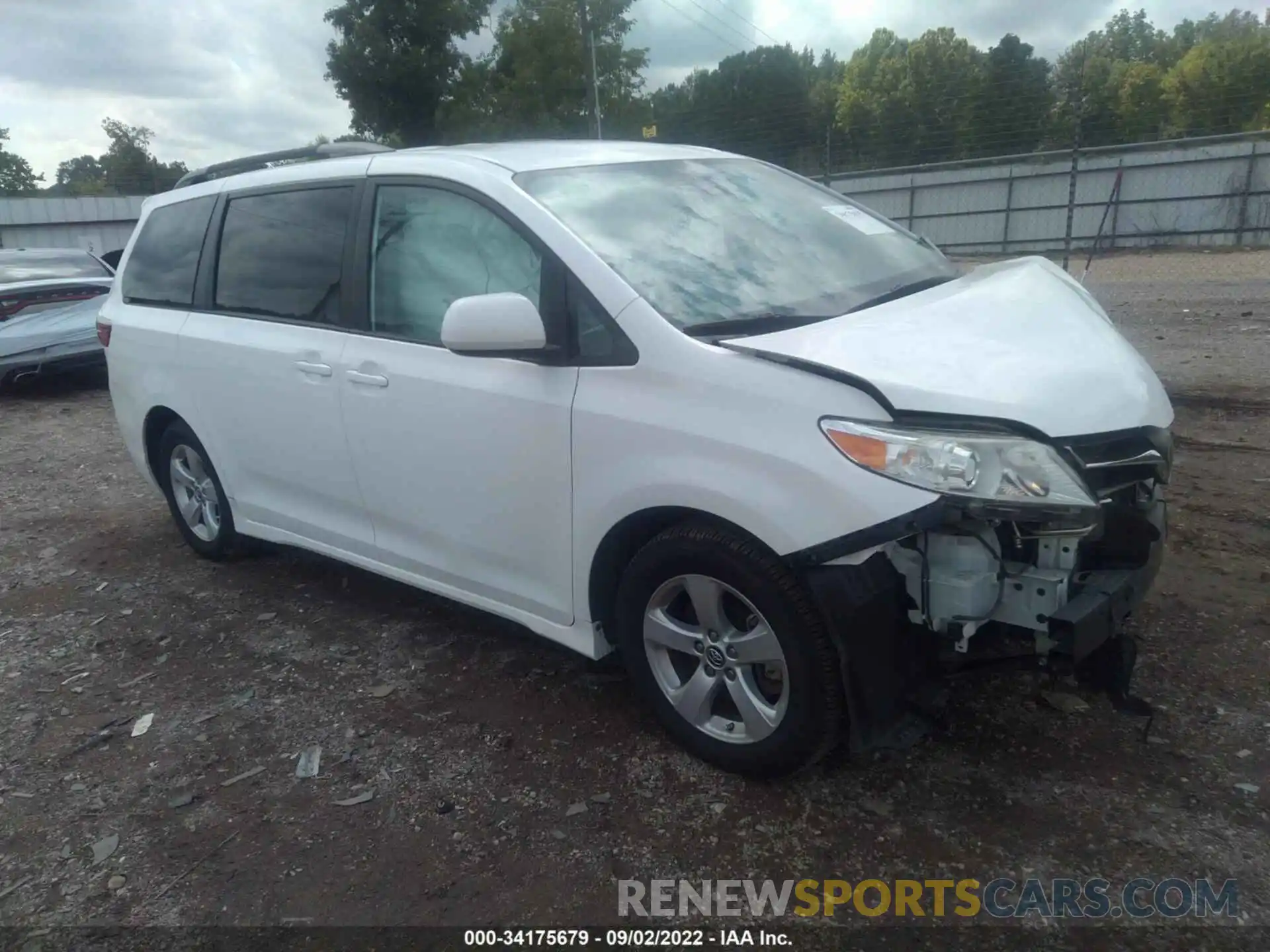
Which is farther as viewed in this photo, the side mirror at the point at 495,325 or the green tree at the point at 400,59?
the green tree at the point at 400,59

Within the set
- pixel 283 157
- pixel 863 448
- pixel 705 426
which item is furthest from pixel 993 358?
pixel 283 157

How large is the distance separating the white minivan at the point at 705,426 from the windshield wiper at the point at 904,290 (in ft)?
0.04

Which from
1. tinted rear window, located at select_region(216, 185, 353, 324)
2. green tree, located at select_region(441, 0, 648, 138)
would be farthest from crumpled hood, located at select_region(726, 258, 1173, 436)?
green tree, located at select_region(441, 0, 648, 138)

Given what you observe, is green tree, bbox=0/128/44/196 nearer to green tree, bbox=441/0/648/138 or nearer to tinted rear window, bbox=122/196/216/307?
green tree, bbox=441/0/648/138

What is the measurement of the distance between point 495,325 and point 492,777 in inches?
54.5

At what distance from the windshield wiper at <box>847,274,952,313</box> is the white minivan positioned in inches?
0.5

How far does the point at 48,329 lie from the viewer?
9.61 m

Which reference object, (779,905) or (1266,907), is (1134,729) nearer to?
(1266,907)

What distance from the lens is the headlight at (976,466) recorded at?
7.63 ft

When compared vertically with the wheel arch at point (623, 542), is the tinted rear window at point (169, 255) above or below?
above

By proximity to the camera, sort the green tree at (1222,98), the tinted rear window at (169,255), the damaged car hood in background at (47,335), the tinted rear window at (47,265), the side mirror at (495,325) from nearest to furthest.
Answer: the side mirror at (495,325)
the tinted rear window at (169,255)
the damaged car hood in background at (47,335)
the tinted rear window at (47,265)
the green tree at (1222,98)

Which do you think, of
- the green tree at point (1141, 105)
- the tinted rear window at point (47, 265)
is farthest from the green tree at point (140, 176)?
the green tree at point (1141, 105)

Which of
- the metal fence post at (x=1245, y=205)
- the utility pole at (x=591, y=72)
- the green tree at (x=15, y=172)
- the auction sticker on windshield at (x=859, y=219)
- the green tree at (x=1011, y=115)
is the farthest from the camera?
the green tree at (x=15, y=172)

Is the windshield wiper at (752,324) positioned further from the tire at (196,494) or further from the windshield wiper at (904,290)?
the tire at (196,494)
